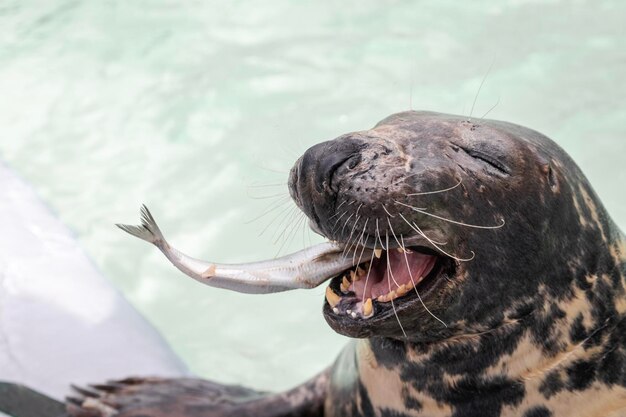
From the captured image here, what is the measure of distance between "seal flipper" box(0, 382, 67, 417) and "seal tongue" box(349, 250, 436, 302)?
1.56 metres

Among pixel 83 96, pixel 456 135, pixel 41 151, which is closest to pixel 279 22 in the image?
pixel 83 96

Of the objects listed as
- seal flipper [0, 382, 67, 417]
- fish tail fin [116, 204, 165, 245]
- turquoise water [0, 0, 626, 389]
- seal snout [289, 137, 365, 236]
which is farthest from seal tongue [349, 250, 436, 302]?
turquoise water [0, 0, 626, 389]

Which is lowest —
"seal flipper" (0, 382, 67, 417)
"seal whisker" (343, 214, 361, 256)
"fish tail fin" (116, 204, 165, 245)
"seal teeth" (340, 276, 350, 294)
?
"seal teeth" (340, 276, 350, 294)

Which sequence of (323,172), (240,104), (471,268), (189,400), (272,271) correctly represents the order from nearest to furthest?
1. (323,172)
2. (471,268)
3. (272,271)
4. (189,400)
5. (240,104)

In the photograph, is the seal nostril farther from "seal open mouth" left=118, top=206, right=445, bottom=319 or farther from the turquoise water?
the turquoise water

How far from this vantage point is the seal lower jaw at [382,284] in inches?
95.0

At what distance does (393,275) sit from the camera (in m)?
2.51

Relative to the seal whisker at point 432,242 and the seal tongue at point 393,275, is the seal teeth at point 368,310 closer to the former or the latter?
the seal tongue at point 393,275

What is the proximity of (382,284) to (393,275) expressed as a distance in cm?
4

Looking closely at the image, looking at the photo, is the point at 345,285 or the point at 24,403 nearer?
the point at 345,285

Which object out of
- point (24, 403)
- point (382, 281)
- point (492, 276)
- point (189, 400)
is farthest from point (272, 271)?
point (24, 403)

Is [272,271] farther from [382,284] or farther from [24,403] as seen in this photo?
[24,403]

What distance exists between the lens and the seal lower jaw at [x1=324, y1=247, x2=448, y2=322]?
241 cm

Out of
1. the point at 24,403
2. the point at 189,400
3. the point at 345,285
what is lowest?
the point at 345,285
